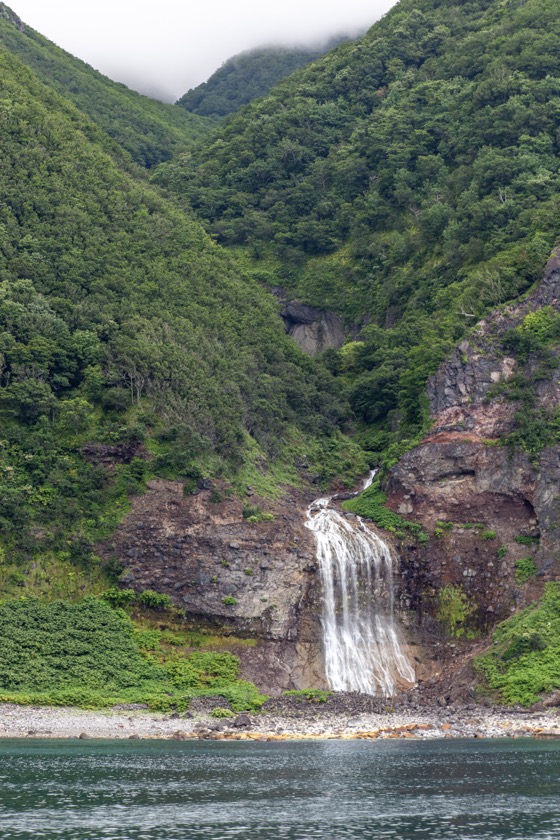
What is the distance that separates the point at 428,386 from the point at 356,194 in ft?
132

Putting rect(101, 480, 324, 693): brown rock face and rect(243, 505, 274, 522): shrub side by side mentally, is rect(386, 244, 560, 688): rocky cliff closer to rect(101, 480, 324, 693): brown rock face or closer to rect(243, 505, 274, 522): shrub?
rect(101, 480, 324, 693): brown rock face

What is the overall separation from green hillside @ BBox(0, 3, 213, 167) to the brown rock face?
81.3 m

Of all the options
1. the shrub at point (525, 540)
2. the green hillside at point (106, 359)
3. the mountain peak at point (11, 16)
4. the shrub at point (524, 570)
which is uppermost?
the mountain peak at point (11, 16)

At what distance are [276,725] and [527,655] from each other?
1572 cm

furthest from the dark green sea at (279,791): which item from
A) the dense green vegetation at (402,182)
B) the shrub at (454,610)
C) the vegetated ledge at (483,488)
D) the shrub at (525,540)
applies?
the dense green vegetation at (402,182)

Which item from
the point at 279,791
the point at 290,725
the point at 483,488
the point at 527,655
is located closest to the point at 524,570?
the point at 483,488

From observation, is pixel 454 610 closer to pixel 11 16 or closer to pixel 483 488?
pixel 483 488

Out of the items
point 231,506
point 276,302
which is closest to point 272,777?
point 231,506

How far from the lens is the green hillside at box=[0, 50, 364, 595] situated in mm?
78125

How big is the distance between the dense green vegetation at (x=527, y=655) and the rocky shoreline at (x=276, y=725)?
182 cm

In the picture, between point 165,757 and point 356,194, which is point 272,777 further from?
point 356,194

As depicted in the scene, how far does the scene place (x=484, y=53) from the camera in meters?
122

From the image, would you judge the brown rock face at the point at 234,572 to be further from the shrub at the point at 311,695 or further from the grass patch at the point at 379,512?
the grass patch at the point at 379,512

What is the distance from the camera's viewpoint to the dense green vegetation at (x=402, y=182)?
95.8 m
